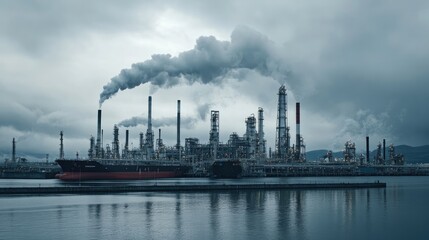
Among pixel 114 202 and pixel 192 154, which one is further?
pixel 192 154

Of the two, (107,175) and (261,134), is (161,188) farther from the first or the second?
(261,134)

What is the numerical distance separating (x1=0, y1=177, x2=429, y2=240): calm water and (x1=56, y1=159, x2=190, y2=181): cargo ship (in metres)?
62.7

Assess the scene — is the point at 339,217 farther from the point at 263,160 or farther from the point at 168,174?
the point at 263,160

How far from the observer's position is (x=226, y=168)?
483 ft

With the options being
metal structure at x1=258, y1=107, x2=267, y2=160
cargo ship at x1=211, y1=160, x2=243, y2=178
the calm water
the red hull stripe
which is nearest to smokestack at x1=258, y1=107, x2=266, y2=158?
metal structure at x1=258, y1=107, x2=267, y2=160

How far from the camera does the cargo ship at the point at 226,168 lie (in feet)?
481

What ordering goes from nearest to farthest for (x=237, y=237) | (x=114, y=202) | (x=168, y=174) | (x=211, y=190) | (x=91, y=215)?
(x=237, y=237) < (x=91, y=215) < (x=114, y=202) < (x=211, y=190) < (x=168, y=174)

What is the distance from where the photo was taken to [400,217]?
49375 mm

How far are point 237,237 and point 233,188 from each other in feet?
162

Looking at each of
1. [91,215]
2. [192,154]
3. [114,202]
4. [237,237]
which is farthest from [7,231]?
[192,154]

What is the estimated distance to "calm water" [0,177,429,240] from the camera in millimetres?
38094

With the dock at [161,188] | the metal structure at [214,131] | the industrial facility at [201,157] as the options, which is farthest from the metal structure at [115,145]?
the dock at [161,188]

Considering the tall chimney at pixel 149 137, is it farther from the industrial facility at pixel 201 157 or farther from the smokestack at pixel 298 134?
the smokestack at pixel 298 134

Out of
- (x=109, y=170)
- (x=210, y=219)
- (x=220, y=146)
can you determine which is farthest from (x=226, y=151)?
(x=210, y=219)
